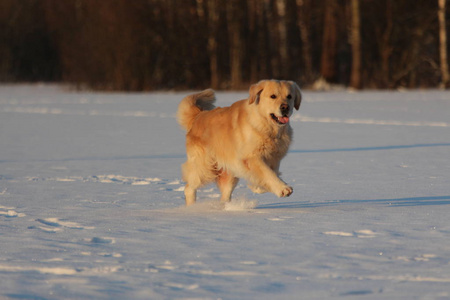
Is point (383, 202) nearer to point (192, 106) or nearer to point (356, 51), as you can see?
point (192, 106)

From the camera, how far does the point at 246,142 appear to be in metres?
5.72

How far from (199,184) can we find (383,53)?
22.3 metres

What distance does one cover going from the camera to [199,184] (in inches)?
242

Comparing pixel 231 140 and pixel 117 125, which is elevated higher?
pixel 231 140

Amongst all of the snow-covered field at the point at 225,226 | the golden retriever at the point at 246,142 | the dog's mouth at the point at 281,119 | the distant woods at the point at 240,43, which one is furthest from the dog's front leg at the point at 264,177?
the distant woods at the point at 240,43

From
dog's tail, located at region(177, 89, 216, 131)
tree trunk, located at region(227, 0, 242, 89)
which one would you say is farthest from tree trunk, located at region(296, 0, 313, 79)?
dog's tail, located at region(177, 89, 216, 131)

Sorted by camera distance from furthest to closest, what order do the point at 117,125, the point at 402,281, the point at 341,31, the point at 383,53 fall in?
the point at 341,31, the point at 383,53, the point at 117,125, the point at 402,281

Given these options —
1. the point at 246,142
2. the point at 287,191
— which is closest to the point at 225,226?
the point at 287,191

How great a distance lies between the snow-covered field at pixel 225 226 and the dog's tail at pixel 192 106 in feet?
2.10

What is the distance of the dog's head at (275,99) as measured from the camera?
5.62 metres

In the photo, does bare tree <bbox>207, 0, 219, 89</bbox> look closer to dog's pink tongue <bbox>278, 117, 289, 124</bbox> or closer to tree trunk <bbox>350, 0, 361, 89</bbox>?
tree trunk <bbox>350, 0, 361, 89</bbox>

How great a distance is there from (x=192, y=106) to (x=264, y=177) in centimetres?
125

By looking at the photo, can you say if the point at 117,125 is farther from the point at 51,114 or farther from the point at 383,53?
the point at 383,53

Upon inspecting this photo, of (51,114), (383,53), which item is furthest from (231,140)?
(383,53)
